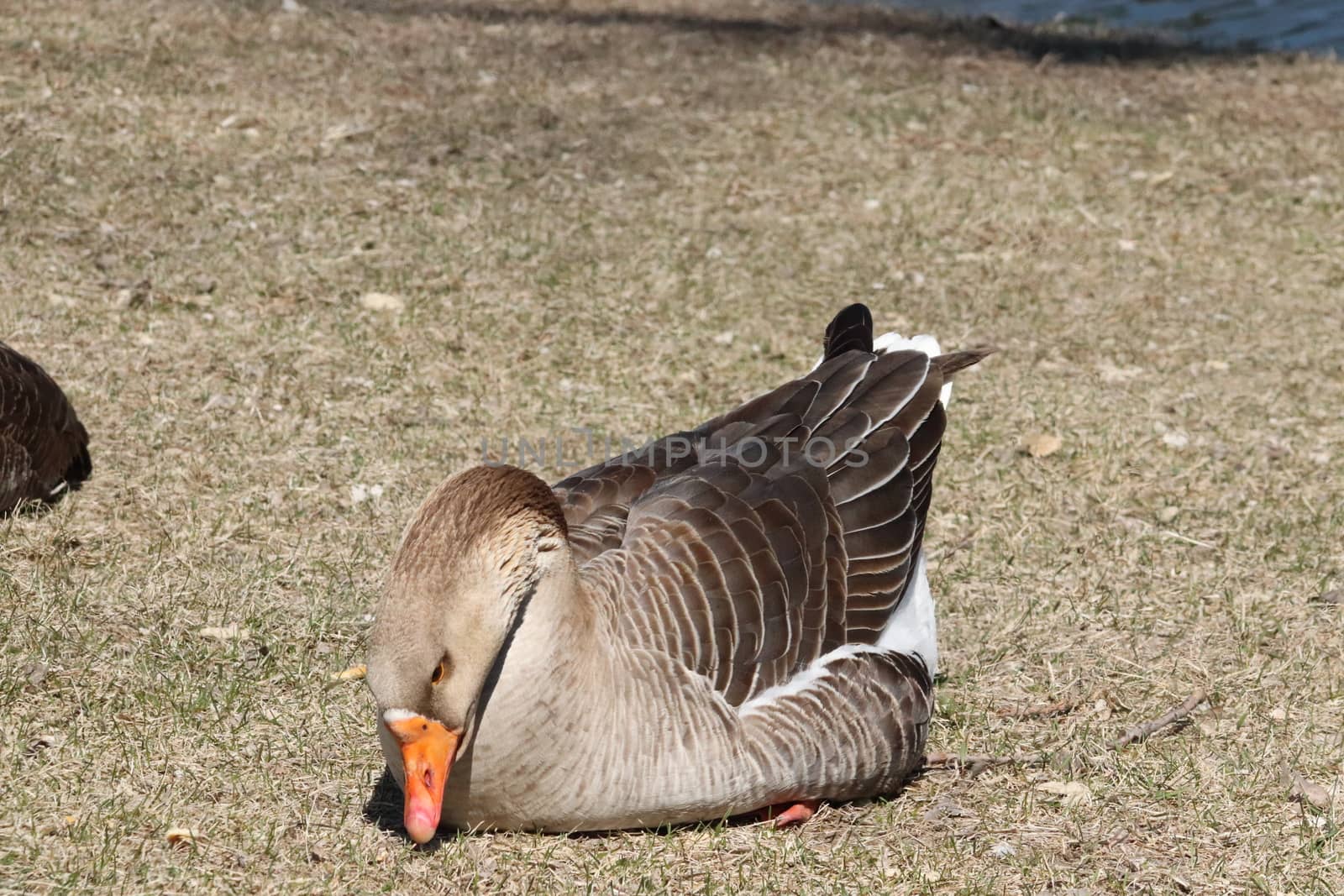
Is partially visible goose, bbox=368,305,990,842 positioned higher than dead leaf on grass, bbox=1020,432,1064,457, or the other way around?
partially visible goose, bbox=368,305,990,842

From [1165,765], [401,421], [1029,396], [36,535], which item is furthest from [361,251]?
[1165,765]

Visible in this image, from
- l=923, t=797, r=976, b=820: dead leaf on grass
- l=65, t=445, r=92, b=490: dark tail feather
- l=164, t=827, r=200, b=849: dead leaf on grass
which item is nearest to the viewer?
l=164, t=827, r=200, b=849: dead leaf on grass

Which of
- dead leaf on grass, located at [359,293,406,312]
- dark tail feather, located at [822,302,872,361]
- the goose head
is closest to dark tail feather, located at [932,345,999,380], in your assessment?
dark tail feather, located at [822,302,872,361]

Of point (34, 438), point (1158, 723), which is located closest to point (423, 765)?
point (1158, 723)

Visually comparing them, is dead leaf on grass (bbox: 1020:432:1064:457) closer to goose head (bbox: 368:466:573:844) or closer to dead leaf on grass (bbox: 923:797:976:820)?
dead leaf on grass (bbox: 923:797:976:820)

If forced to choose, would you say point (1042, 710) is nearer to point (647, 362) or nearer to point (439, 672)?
point (439, 672)

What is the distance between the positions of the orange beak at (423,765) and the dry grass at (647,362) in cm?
33

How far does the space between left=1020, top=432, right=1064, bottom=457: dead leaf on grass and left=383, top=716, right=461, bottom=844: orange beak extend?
3320 millimetres

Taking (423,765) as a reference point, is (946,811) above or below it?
below

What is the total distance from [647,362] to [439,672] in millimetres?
3444

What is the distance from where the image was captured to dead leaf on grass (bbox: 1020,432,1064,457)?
5332mm

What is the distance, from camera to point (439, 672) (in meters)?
2.55

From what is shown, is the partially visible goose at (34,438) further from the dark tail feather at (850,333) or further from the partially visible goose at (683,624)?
the dark tail feather at (850,333)

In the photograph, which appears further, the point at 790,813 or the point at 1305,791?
the point at 1305,791
